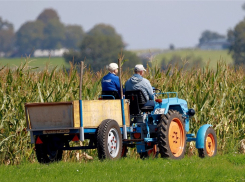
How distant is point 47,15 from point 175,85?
572 feet

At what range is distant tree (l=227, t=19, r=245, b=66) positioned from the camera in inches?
2562

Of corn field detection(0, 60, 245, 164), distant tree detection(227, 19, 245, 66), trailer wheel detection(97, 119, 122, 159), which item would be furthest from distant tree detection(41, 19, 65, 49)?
trailer wheel detection(97, 119, 122, 159)

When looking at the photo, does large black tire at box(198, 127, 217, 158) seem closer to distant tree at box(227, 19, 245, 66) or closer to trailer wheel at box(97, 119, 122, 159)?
trailer wheel at box(97, 119, 122, 159)

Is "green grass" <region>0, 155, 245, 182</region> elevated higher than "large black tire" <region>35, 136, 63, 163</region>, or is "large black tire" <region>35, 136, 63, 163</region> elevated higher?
"large black tire" <region>35, 136, 63, 163</region>

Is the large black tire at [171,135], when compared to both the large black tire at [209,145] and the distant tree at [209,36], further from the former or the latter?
the distant tree at [209,36]

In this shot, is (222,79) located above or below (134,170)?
above

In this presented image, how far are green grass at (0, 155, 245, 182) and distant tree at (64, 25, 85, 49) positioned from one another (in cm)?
12860

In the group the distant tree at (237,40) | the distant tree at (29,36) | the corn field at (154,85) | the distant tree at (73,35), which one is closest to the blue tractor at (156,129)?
the corn field at (154,85)

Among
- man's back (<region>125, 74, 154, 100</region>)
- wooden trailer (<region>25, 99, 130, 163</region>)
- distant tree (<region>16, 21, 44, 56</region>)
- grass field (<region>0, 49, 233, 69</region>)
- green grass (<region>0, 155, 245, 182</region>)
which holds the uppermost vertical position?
distant tree (<region>16, 21, 44, 56</region>)

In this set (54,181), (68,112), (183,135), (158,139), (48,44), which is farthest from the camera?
(48,44)

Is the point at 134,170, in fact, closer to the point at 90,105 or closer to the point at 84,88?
the point at 90,105

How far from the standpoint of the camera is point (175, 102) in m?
11.4

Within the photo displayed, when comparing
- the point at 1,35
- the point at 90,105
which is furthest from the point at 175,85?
the point at 1,35

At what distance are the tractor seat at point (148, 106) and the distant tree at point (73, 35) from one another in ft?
417
